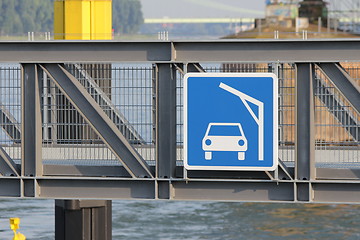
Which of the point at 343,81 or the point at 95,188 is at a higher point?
the point at 343,81

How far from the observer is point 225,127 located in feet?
49.5

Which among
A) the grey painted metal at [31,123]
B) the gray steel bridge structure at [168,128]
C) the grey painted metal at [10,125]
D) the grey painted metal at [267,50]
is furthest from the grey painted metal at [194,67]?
the grey painted metal at [10,125]

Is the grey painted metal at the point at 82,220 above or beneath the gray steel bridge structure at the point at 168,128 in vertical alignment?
beneath

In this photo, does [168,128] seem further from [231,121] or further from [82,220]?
[82,220]

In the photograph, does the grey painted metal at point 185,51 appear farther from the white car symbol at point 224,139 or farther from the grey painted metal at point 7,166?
the grey painted metal at point 7,166

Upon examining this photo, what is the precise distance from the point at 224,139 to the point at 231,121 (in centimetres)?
28

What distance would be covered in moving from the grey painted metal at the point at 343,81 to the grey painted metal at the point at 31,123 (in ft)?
13.8

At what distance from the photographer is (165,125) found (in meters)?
15.5

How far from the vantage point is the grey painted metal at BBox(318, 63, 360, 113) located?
14938 mm

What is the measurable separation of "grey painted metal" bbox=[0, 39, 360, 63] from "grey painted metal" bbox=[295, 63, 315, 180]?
0.85ft

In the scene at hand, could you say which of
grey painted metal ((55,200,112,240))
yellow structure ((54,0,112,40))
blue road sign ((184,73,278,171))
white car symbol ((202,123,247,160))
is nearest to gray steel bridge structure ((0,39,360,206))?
blue road sign ((184,73,278,171))

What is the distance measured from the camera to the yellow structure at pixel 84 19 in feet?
66.9

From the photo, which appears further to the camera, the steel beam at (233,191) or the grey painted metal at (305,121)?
the steel beam at (233,191)

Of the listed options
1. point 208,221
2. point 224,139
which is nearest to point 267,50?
point 224,139
